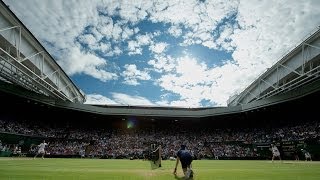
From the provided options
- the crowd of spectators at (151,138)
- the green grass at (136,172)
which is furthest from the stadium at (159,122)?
the green grass at (136,172)

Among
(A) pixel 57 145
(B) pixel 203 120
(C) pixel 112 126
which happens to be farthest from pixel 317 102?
(A) pixel 57 145

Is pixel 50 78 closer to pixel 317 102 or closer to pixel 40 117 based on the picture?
pixel 40 117

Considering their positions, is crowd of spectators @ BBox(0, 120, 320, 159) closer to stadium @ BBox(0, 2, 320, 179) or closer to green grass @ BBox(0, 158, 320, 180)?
stadium @ BBox(0, 2, 320, 179)

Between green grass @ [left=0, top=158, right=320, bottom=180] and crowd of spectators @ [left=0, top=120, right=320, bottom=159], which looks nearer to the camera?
green grass @ [left=0, top=158, right=320, bottom=180]

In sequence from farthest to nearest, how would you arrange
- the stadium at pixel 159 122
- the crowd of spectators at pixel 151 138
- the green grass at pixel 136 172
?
the crowd of spectators at pixel 151 138
the stadium at pixel 159 122
the green grass at pixel 136 172

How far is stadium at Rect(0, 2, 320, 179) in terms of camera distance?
38844mm

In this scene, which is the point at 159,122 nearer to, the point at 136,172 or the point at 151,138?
the point at 151,138

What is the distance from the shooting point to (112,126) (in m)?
66.1

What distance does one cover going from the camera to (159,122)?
67.4m

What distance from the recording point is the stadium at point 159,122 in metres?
38.8

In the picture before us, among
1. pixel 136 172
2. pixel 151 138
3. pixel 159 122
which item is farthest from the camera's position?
pixel 159 122

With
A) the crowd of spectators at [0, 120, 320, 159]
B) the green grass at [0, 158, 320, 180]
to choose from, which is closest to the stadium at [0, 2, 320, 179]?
the crowd of spectators at [0, 120, 320, 159]

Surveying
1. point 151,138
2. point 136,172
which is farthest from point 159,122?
point 136,172

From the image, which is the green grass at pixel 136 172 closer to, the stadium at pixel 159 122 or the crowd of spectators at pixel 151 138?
the stadium at pixel 159 122
